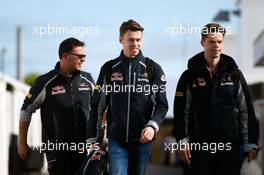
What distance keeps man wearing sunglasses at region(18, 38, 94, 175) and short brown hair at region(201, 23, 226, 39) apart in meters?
0.90

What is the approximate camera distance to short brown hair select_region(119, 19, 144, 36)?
631 centimetres

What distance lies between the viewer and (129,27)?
20.9 ft

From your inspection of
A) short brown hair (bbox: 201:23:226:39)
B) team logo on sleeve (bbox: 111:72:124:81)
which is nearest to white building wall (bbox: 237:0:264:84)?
short brown hair (bbox: 201:23:226:39)

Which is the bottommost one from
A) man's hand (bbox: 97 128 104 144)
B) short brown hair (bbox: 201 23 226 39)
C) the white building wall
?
man's hand (bbox: 97 128 104 144)

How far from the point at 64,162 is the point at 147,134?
89 cm

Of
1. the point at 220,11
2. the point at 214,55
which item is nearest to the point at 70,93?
the point at 214,55

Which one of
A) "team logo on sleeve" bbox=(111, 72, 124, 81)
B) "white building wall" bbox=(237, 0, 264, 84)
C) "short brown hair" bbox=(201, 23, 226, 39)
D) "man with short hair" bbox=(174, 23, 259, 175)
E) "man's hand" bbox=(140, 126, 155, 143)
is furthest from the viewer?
"white building wall" bbox=(237, 0, 264, 84)

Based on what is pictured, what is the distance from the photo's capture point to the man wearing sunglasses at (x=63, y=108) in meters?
6.48

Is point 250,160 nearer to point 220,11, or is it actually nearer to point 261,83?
point 220,11

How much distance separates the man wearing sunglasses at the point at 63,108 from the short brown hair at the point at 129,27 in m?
0.39

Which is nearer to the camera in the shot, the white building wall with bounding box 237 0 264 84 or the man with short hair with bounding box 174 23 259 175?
the man with short hair with bounding box 174 23 259 175

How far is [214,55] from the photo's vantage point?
624 cm

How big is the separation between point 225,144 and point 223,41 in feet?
2.47

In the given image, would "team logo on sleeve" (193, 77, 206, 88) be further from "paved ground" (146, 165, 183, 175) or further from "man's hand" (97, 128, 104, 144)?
"paved ground" (146, 165, 183, 175)
